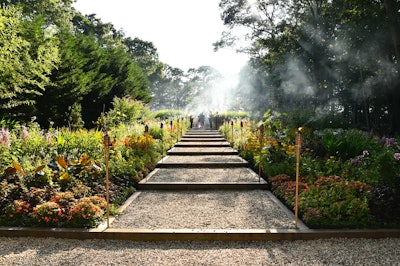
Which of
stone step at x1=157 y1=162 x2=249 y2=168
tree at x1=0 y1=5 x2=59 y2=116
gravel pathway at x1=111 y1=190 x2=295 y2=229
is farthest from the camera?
stone step at x1=157 y1=162 x2=249 y2=168

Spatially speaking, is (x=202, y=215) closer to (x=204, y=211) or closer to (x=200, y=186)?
(x=204, y=211)

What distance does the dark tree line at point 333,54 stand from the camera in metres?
14.1

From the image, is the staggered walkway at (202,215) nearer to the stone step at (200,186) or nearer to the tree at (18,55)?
the stone step at (200,186)

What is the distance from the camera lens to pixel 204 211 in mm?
5379

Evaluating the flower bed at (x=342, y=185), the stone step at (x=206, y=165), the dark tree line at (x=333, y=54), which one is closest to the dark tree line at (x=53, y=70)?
the stone step at (x=206, y=165)

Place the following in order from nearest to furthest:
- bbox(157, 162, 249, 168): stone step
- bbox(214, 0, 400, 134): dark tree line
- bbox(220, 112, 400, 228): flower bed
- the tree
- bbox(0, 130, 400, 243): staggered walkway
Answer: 1. bbox(0, 130, 400, 243): staggered walkway
2. bbox(220, 112, 400, 228): flower bed
3. the tree
4. bbox(157, 162, 249, 168): stone step
5. bbox(214, 0, 400, 134): dark tree line

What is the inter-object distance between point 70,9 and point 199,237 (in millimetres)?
31301

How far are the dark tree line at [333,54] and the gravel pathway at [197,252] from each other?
8.21 meters

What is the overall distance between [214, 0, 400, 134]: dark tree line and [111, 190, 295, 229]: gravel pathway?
7513 mm

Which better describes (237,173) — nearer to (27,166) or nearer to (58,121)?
(27,166)

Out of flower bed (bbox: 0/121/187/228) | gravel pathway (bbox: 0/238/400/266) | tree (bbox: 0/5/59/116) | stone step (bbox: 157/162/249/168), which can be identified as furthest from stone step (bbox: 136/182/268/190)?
tree (bbox: 0/5/59/116)

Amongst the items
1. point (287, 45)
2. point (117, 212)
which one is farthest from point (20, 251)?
point (287, 45)

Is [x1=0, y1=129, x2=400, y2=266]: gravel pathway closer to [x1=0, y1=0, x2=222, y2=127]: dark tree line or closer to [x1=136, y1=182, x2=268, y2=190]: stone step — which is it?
[x1=136, y1=182, x2=268, y2=190]: stone step

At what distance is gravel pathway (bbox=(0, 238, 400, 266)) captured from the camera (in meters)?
3.62
